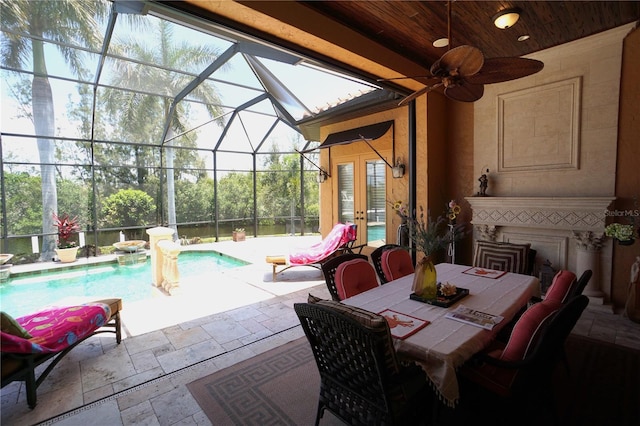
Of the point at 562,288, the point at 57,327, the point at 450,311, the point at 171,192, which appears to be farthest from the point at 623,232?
the point at 171,192

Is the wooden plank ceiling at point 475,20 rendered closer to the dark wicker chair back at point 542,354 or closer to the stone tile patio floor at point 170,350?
the dark wicker chair back at point 542,354

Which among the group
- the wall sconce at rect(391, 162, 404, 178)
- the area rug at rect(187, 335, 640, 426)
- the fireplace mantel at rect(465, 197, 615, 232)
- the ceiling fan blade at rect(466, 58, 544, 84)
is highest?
the ceiling fan blade at rect(466, 58, 544, 84)

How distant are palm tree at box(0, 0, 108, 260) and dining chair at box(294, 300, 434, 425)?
623 centimetres

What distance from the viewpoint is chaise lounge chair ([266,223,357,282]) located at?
531 centimetres

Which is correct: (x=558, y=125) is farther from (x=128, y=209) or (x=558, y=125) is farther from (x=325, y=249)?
(x=128, y=209)

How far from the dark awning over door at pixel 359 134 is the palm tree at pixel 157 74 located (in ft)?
9.74

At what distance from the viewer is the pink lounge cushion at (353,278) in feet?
7.93

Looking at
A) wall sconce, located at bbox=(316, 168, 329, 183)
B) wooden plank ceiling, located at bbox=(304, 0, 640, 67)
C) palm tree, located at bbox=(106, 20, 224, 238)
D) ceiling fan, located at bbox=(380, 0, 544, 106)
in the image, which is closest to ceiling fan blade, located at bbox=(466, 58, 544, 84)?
ceiling fan, located at bbox=(380, 0, 544, 106)

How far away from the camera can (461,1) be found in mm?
2990

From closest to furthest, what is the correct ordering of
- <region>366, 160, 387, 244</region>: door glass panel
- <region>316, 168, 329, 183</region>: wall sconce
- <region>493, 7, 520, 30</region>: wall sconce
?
1. <region>493, 7, 520, 30</region>: wall sconce
2. <region>366, 160, 387, 244</region>: door glass panel
3. <region>316, 168, 329, 183</region>: wall sconce

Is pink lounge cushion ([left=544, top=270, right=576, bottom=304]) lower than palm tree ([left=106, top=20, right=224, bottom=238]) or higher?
lower

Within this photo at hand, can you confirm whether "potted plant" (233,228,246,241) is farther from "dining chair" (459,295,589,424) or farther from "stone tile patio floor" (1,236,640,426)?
"dining chair" (459,295,589,424)

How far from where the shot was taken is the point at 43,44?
6332 mm

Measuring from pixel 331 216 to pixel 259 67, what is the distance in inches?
141
